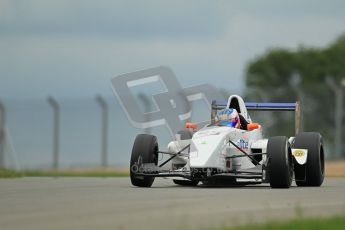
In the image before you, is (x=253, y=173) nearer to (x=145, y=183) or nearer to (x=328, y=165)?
(x=145, y=183)

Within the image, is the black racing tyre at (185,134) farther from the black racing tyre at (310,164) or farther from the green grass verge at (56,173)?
the green grass verge at (56,173)

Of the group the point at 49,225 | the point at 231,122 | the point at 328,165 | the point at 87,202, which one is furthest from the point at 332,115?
the point at 49,225

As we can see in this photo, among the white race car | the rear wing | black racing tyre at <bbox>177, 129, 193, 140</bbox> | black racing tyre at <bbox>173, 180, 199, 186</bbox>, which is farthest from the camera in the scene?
the rear wing

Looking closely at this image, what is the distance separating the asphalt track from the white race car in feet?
1.84

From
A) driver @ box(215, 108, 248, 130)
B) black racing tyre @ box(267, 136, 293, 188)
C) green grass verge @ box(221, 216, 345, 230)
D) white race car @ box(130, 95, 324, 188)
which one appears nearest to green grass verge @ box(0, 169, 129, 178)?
white race car @ box(130, 95, 324, 188)

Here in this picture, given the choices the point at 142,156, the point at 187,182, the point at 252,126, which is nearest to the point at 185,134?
the point at 187,182

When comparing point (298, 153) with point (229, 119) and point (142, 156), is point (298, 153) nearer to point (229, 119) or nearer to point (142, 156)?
point (229, 119)

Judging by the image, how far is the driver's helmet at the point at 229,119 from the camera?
22438 millimetres

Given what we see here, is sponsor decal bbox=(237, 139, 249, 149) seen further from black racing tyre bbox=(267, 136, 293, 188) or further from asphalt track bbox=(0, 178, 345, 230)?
asphalt track bbox=(0, 178, 345, 230)

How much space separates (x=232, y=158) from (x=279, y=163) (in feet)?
5.51

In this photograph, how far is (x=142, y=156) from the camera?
2152 centimetres

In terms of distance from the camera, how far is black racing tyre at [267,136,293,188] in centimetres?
2033

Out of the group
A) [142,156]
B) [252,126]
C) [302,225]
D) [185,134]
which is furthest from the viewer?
[185,134]

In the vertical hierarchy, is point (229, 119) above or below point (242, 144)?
above
